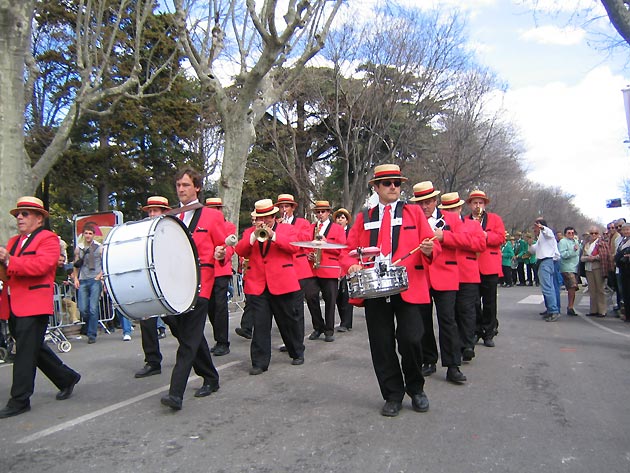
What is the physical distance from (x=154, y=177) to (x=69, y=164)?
3872mm

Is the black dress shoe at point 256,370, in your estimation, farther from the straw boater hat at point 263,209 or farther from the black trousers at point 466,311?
the black trousers at point 466,311

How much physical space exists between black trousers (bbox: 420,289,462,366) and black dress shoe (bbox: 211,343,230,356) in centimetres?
293

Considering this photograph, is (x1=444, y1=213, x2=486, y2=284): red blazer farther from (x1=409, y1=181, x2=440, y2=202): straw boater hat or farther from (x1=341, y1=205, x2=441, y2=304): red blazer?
(x1=341, y1=205, x2=441, y2=304): red blazer

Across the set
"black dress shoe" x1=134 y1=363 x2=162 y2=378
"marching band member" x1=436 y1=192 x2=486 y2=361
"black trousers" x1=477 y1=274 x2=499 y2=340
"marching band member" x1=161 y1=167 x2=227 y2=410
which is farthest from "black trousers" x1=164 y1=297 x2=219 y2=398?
"black trousers" x1=477 y1=274 x2=499 y2=340

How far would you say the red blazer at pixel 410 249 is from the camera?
15.9ft

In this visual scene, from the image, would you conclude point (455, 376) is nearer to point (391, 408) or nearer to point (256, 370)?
point (391, 408)

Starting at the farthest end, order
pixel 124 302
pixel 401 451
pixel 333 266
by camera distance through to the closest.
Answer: pixel 333 266 < pixel 124 302 < pixel 401 451

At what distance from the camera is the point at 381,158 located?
99.1 feet

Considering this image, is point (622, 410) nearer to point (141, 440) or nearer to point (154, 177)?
point (141, 440)

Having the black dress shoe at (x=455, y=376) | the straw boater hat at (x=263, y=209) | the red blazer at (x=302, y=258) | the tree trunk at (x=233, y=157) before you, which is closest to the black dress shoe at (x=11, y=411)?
the straw boater hat at (x=263, y=209)

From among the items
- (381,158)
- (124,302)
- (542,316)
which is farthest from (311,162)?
(124,302)

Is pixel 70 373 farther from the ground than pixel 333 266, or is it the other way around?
pixel 333 266

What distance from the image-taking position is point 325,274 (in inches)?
360

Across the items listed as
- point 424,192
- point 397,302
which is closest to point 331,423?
point 397,302
